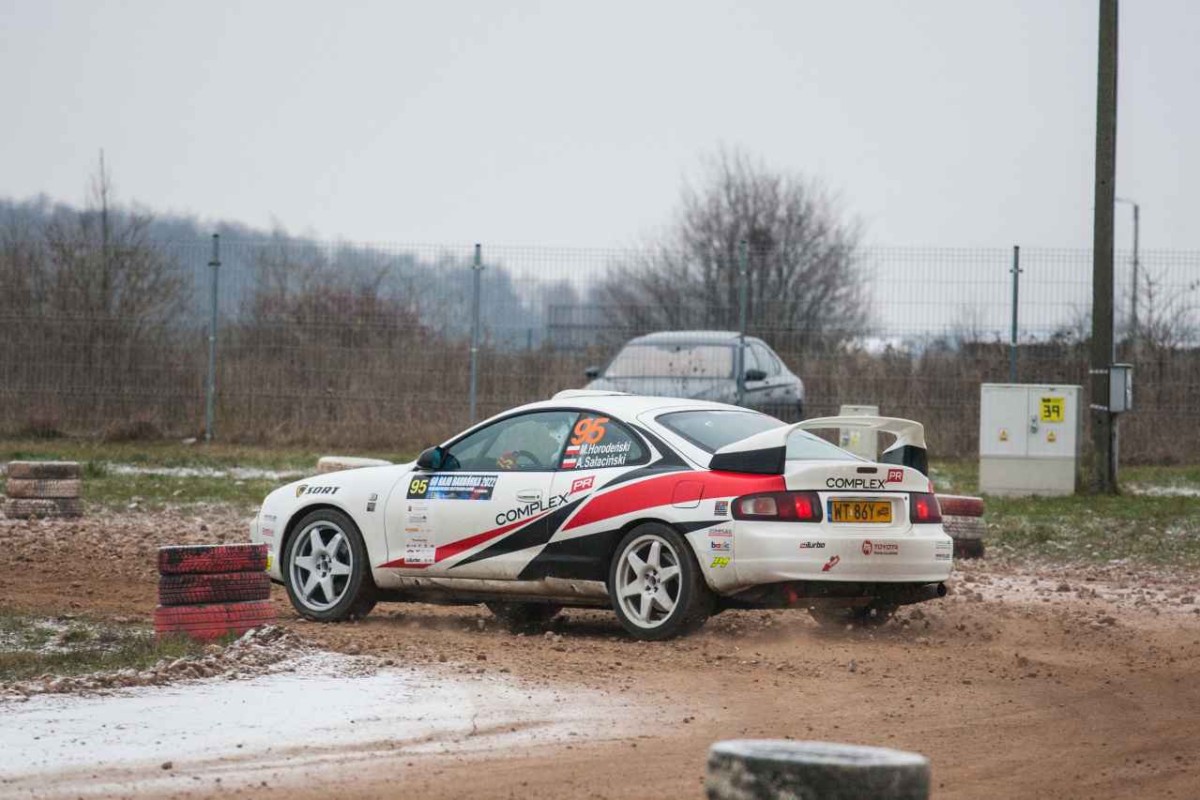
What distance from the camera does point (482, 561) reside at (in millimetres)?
10609

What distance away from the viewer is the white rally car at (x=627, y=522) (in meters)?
9.66

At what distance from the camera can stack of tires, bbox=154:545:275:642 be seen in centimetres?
929

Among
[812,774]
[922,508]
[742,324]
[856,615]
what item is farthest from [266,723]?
[742,324]

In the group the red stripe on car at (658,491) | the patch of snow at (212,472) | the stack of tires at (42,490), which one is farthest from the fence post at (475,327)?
the red stripe on car at (658,491)

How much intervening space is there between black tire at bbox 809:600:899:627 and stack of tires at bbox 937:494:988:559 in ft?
11.8

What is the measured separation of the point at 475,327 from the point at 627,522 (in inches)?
555

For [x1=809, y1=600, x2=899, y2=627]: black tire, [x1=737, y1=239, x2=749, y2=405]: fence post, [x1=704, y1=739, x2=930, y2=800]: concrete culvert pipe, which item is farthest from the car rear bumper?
[x1=737, y1=239, x2=749, y2=405]: fence post

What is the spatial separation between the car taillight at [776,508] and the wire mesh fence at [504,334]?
12.3 meters

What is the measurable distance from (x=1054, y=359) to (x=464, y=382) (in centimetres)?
785

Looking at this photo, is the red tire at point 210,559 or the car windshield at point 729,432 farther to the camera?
the car windshield at point 729,432

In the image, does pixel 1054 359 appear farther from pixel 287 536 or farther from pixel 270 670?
pixel 270 670

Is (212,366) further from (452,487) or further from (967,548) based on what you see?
(452,487)

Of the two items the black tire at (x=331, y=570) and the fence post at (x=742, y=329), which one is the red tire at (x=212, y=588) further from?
the fence post at (x=742, y=329)

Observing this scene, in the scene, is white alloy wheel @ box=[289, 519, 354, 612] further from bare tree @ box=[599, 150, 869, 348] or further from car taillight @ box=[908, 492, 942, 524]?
bare tree @ box=[599, 150, 869, 348]
